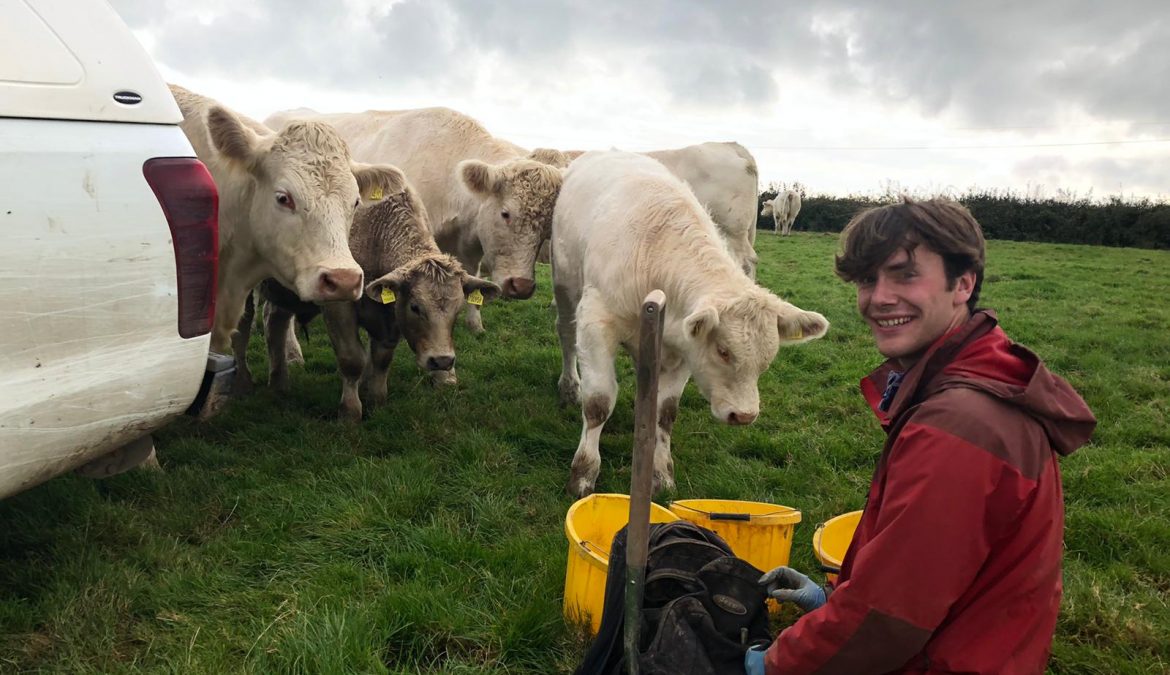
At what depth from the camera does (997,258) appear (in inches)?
835

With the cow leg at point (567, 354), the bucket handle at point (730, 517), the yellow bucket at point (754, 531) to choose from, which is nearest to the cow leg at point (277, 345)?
the cow leg at point (567, 354)

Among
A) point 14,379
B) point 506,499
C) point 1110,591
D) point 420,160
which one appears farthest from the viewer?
point 420,160

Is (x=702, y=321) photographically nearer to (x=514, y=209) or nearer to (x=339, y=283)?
(x=339, y=283)

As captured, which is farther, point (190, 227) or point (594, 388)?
point (594, 388)

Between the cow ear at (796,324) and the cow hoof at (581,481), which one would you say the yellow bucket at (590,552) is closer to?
the cow hoof at (581,481)

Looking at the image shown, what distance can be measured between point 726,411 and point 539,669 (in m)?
1.79

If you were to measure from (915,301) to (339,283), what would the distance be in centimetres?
314

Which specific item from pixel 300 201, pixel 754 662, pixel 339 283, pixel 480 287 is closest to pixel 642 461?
pixel 754 662

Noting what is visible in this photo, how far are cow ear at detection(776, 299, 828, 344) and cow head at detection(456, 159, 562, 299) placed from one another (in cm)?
293

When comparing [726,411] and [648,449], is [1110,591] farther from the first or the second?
[648,449]

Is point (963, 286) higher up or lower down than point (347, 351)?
higher up

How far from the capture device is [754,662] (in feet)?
7.02

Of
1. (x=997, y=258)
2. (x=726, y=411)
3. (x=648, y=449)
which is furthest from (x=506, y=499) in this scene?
(x=997, y=258)

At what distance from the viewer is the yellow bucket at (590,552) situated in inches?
111
